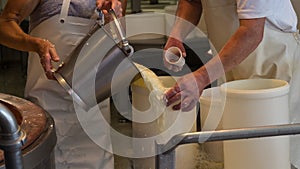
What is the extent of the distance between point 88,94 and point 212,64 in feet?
1.14

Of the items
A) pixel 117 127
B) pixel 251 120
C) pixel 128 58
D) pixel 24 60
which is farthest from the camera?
pixel 24 60

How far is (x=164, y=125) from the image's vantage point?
1451 millimetres

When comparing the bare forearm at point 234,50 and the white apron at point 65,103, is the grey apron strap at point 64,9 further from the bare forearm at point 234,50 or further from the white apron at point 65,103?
the bare forearm at point 234,50

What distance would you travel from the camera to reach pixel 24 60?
14.5ft

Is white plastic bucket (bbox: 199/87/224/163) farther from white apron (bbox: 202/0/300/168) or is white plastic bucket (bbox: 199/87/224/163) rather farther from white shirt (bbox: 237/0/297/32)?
white shirt (bbox: 237/0/297/32)

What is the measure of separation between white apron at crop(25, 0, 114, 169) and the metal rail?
79 cm

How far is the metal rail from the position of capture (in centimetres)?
86

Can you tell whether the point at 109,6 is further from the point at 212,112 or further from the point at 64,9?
the point at 212,112

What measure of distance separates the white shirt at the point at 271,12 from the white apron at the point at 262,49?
3cm

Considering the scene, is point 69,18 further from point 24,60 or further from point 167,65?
point 24,60

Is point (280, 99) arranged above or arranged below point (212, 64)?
below

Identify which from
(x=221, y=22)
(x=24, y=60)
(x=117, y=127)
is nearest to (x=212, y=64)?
(x=221, y=22)

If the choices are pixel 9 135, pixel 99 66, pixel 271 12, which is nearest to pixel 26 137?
pixel 9 135

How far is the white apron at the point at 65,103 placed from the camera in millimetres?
1579
